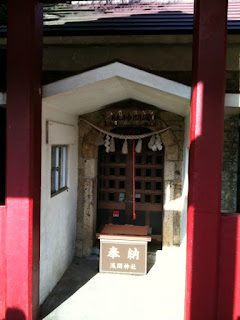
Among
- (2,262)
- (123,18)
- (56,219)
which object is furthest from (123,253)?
(123,18)

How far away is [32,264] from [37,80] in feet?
8.89

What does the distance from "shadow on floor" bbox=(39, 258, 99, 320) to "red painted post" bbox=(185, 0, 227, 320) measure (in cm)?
240

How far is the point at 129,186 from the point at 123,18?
13.2ft

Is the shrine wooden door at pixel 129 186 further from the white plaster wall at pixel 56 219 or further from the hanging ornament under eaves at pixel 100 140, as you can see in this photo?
the white plaster wall at pixel 56 219

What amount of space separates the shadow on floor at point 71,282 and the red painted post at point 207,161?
2.40 metres

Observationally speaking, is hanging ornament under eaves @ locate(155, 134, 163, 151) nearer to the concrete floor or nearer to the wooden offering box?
the wooden offering box

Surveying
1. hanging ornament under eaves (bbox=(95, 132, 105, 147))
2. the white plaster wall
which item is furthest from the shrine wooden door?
the white plaster wall

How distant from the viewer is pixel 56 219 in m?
6.28

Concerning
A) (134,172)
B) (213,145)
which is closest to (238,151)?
(134,172)

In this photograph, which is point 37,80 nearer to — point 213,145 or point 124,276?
point 213,145

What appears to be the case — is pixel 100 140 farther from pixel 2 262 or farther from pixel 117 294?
pixel 2 262

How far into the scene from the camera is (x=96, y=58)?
7.60m

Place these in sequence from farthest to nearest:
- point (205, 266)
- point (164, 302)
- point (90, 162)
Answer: point (90, 162)
point (164, 302)
point (205, 266)

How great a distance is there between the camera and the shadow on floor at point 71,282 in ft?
18.0
